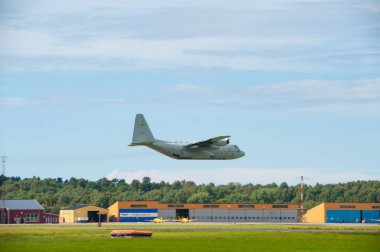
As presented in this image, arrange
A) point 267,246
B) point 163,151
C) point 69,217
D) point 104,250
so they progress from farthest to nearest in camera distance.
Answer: point 69,217, point 163,151, point 267,246, point 104,250

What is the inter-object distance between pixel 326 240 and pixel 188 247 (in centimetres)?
1766

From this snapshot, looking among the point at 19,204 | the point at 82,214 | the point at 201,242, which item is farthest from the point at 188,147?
the point at 82,214

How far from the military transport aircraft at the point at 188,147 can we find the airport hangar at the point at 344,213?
77.2m

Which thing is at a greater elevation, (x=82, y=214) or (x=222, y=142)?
(x=222, y=142)

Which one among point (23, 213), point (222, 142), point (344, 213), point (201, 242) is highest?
point (222, 142)

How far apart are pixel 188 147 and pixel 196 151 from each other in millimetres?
1257

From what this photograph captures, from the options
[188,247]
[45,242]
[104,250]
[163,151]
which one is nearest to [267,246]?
[188,247]

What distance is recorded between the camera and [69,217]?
18262 centimetres

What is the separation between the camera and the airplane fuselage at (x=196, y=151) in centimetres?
10997

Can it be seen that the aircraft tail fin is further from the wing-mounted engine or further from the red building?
the red building

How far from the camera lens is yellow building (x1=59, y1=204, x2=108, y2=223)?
180 metres

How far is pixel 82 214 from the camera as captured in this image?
181m

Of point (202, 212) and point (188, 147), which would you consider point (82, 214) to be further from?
point (188, 147)

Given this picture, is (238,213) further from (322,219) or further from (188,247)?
(188,247)
